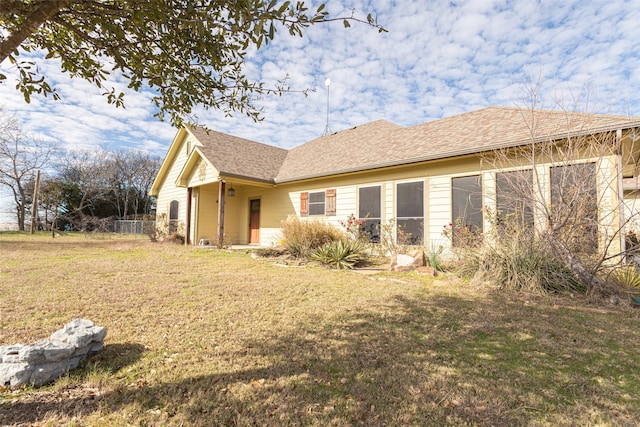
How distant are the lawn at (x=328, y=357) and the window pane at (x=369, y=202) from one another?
195 inches

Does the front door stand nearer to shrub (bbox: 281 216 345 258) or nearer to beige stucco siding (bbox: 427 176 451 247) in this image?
shrub (bbox: 281 216 345 258)

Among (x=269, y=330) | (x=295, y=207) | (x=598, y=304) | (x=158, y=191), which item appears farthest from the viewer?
(x=158, y=191)

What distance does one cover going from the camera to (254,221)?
14.7 m

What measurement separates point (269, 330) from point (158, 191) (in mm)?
17402

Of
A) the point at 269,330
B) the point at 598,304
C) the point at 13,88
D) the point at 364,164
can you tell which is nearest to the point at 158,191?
the point at 364,164

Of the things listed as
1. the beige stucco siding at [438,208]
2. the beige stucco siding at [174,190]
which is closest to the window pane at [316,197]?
the beige stucco siding at [438,208]

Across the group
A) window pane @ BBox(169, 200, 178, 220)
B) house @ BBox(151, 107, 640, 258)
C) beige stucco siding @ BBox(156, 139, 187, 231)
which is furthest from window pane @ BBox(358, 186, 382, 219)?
window pane @ BBox(169, 200, 178, 220)

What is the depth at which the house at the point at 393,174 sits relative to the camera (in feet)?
19.2

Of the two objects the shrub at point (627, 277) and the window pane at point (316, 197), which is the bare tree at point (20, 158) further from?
the shrub at point (627, 277)

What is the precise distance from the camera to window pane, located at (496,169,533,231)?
219 inches

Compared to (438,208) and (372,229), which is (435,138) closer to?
(438,208)

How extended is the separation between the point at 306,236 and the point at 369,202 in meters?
2.61

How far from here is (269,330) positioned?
3248 mm

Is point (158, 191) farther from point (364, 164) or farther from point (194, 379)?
point (194, 379)
